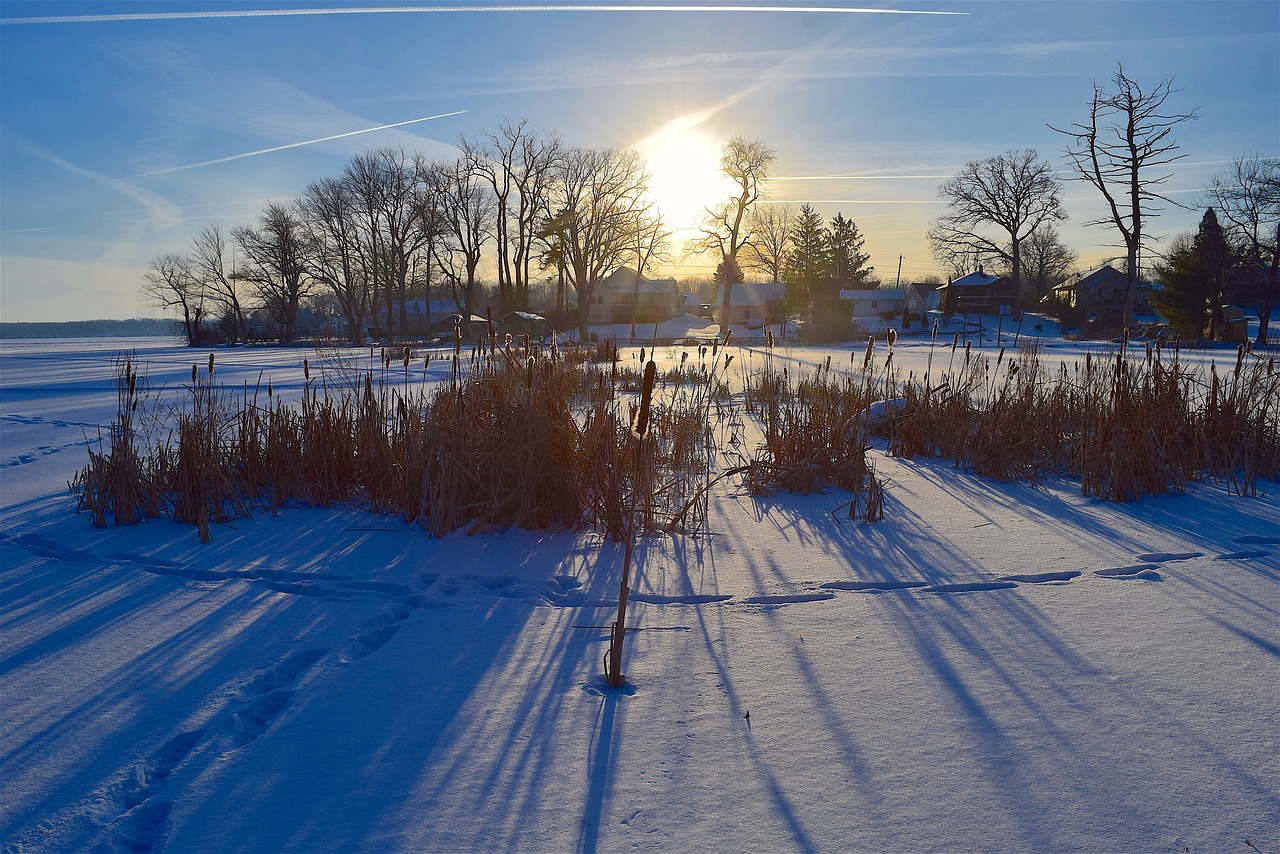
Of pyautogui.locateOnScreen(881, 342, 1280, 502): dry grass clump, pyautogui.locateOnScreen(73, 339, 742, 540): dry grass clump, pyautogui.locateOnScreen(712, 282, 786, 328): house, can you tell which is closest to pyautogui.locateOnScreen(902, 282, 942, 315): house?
pyautogui.locateOnScreen(712, 282, 786, 328): house

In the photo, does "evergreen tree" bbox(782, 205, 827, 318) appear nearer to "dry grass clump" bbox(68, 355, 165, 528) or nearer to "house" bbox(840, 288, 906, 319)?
"house" bbox(840, 288, 906, 319)

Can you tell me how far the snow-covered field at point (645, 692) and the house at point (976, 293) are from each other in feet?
166

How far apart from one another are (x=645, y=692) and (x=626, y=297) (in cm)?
6037

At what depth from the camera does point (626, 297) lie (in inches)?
2410

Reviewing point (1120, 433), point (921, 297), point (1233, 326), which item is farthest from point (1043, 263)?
point (1120, 433)

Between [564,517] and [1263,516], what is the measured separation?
4.02 m

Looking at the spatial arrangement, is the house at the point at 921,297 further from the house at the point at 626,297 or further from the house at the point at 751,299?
the house at the point at 626,297

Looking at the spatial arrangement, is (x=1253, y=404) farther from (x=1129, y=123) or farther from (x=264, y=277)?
(x=264, y=277)

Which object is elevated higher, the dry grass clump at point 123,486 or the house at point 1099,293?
the house at point 1099,293

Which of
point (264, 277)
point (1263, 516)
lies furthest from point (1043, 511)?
point (264, 277)

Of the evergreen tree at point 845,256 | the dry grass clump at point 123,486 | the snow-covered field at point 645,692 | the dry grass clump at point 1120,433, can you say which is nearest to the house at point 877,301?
the evergreen tree at point 845,256

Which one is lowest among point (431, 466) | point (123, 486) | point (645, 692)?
point (645, 692)

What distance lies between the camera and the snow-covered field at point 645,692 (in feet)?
5.03

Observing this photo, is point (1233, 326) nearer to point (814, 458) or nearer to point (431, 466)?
point (814, 458)
